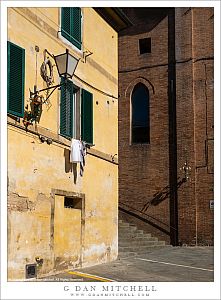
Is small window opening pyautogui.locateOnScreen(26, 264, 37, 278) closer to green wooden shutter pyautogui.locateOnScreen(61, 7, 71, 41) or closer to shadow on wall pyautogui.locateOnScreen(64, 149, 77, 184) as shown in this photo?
shadow on wall pyautogui.locateOnScreen(64, 149, 77, 184)

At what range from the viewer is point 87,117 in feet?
44.1

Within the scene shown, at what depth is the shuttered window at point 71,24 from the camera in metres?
12.4

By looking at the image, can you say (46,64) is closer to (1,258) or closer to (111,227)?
(1,258)

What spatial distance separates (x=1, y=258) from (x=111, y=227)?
6324 millimetres

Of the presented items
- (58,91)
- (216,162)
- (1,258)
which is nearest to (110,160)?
(58,91)

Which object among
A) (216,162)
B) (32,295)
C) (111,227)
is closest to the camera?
(32,295)

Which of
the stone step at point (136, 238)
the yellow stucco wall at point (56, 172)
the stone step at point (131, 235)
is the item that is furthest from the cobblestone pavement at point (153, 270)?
the stone step at point (131, 235)

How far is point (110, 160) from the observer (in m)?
15.0

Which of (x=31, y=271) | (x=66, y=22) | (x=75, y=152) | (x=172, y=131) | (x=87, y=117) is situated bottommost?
(x=31, y=271)

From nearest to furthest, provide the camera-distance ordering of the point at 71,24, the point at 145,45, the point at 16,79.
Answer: the point at 16,79, the point at 71,24, the point at 145,45

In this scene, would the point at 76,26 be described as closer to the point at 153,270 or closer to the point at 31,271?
the point at 31,271

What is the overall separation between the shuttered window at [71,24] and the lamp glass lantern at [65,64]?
119cm

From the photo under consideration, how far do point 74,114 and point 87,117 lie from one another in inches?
18.2

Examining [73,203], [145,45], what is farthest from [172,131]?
[73,203]
